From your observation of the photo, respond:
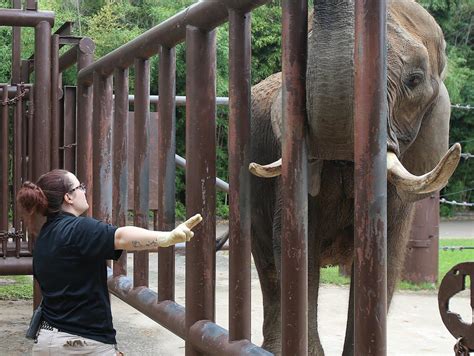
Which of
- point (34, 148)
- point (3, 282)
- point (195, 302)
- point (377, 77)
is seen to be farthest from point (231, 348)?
point (3, 282)

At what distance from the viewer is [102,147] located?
5.37 m

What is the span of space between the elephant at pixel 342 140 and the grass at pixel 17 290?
435 centimetres

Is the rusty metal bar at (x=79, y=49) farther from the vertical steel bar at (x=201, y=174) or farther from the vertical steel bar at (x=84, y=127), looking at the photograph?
the vertical steel bar at (x=201, y=174)

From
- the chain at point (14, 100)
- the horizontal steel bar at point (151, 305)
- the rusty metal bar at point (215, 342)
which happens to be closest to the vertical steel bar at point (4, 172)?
the chain at point (14, 100)

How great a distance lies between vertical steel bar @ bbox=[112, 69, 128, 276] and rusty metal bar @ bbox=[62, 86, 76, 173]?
68.7 inches

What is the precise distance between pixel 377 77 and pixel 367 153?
19cm

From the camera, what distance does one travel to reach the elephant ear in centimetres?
400

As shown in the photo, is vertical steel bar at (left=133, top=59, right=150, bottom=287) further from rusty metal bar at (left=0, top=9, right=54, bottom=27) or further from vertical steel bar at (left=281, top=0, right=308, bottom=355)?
rusty metal bar at (left=0, top=9, right=54, bottom=27)

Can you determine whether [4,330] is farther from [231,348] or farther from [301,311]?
[301,311]

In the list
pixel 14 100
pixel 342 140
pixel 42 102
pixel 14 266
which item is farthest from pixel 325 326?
pixel 342 140

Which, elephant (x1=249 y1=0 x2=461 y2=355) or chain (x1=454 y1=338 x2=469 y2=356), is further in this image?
elephant (x1=249 y1=0 x2=461 y2=355)

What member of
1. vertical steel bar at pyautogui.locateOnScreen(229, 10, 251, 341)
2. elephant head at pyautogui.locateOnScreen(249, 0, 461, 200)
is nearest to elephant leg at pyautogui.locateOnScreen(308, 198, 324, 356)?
elephant head at pyautogui.locateOnScreen(249, 0, 461, 200)

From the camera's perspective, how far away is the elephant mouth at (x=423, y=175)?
2.26 m

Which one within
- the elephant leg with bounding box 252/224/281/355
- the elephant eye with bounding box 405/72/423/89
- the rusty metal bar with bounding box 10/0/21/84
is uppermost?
the rusty metal bar with bounding box 10/0/21/84
